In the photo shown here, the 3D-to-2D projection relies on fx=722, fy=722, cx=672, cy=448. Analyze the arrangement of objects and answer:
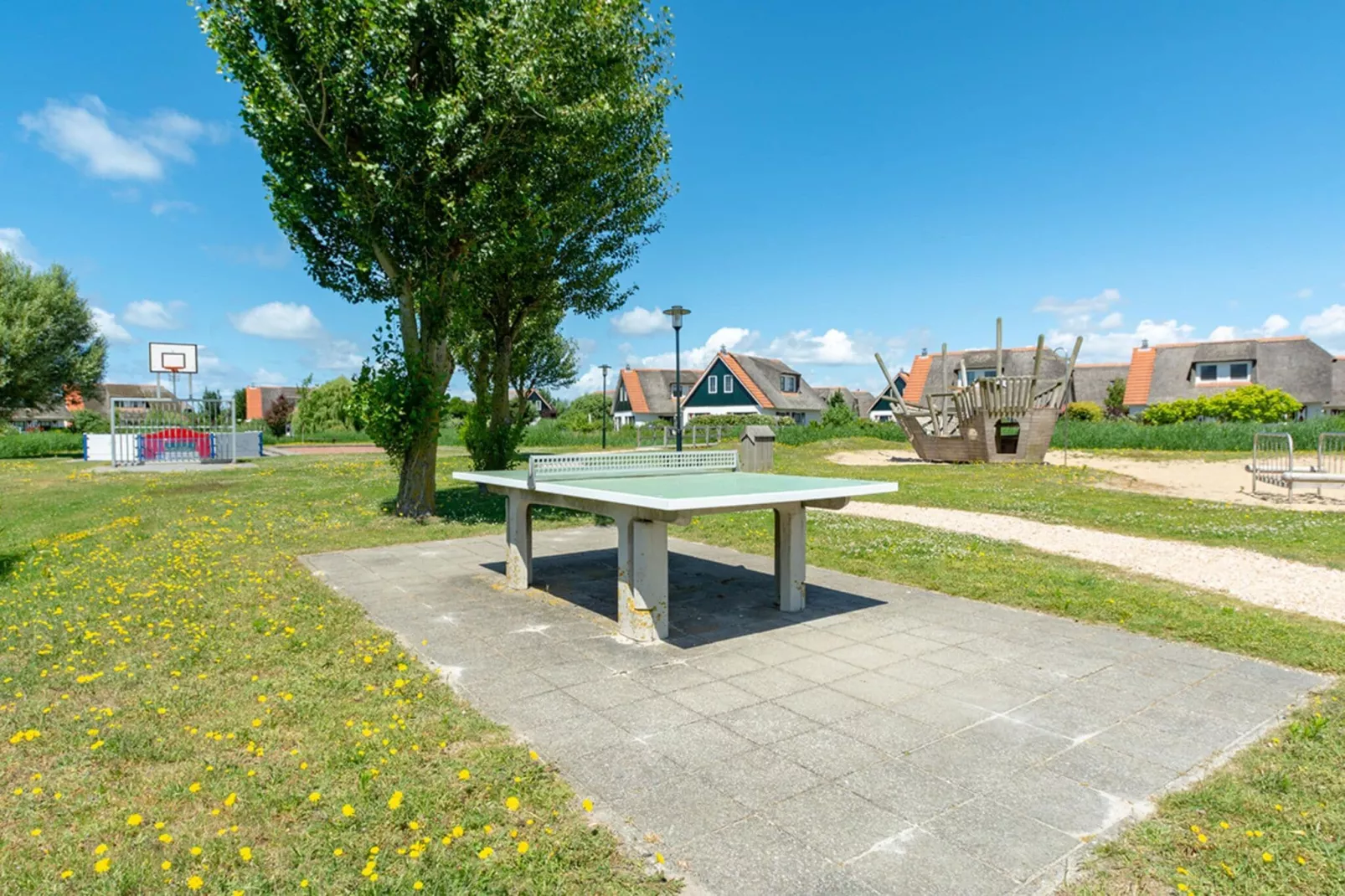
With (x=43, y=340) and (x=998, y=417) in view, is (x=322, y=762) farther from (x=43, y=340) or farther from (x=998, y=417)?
(x=43, y=340)

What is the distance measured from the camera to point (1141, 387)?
49312 mm

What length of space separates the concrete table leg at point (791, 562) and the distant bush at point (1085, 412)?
48307 millimetres

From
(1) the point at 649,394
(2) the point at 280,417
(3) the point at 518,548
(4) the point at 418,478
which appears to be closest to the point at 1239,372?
(1) the point at 649,394

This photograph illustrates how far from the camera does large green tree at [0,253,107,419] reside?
1291 inches

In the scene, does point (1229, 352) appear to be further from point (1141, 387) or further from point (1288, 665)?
point (1288, 665)

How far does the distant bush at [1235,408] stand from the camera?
3959cm

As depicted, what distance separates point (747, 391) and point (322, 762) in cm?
5190

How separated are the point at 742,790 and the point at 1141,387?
185ft

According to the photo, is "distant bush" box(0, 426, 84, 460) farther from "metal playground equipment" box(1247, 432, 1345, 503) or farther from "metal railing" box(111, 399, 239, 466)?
"metal playground equipment" box(1247, 432, 1345, 503)

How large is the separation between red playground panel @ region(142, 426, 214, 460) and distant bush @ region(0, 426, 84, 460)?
10902mm

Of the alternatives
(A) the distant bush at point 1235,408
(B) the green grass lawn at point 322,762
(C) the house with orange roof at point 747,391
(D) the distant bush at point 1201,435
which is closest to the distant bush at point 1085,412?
(A) the distant bush at point 1235,408

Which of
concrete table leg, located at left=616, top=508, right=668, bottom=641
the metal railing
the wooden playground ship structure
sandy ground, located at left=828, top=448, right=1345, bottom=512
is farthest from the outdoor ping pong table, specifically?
the metal railing

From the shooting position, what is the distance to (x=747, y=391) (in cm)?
5444

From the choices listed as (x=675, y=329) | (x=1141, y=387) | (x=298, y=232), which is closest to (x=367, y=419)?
(x=298, y=232)
